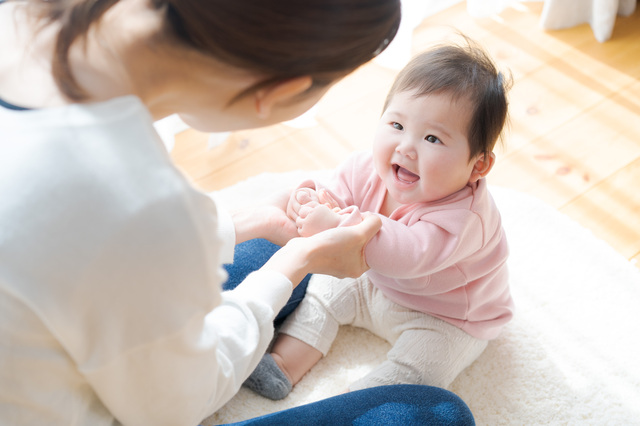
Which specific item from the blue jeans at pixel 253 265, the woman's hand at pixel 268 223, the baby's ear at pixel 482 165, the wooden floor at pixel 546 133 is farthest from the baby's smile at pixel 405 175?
the wooden floor at pixel 546 133

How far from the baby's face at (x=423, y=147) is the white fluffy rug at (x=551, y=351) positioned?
1.29 ft

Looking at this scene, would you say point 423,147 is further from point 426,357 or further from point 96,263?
point 96,263

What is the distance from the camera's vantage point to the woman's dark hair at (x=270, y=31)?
0.62 meters

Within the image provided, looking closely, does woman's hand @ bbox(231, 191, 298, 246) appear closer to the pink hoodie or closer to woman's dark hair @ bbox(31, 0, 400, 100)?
the pink hoodie

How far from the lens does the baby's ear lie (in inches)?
44.7

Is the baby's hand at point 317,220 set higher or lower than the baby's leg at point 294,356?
higher

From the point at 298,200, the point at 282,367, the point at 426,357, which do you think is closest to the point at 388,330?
the point at 426,357

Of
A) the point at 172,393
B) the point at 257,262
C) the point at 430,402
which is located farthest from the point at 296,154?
the point at 172,393

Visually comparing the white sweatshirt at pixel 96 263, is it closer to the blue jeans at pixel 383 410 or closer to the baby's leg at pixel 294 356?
the blue jeans at pixel 383 410

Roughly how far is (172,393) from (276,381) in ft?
1.63

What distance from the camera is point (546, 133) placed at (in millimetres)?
1895

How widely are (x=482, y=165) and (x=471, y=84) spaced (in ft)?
0.50

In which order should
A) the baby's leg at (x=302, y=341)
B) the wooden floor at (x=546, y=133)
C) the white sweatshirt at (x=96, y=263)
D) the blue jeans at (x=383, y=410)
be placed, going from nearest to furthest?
1. the white sweatshirt at (x=96, y=263)
2. the blue jeans at (x=383, y=410)
3. the baby's leg at (x=302, y=341)
4. the wooden floor at (x=546, y=133)

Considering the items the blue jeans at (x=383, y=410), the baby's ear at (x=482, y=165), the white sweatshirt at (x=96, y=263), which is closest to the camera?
the white sweatshirt at (x=96, y=263)
